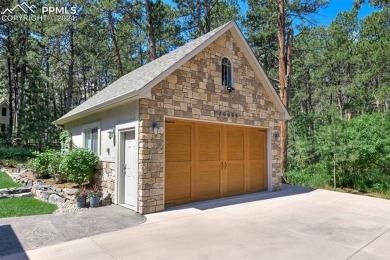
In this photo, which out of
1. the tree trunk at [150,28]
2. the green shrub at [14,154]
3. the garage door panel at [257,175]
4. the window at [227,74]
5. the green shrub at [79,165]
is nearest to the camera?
the green shrub at [79,165]

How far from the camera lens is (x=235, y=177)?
967cm

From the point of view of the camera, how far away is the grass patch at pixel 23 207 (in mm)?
7145

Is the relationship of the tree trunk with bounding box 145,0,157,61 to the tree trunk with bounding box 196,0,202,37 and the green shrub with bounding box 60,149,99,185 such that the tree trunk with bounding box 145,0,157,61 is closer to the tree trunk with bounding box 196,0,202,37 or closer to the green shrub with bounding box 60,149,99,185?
the tree trunk with bounding box 196,0,202,37

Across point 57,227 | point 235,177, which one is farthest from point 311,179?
point 57,227

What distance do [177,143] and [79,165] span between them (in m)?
3.37

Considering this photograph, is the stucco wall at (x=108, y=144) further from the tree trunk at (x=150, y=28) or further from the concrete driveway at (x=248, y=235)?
the tree trunk at (x=150, y=28)

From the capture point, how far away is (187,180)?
8234 mm

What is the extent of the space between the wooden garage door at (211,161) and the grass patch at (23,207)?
334cm

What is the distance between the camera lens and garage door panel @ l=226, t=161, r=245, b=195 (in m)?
9.46

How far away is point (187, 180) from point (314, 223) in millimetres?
3545

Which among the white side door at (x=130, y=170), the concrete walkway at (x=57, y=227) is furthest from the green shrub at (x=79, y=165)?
the concrete walkway at (x=57, y=227)

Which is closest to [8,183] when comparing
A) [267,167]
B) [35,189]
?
[35,189]

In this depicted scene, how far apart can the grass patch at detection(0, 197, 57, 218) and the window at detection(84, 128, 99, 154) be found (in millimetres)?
2363

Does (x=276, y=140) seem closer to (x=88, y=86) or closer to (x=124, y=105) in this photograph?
(x=124, y=105)
